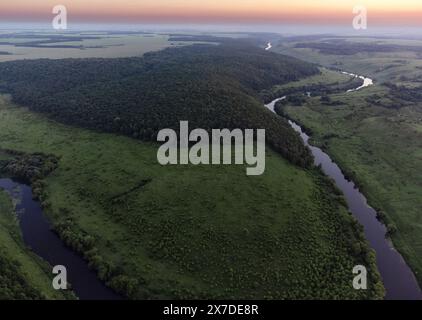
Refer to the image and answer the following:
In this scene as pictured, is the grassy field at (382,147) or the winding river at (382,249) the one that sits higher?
the grassy field at (382,147)

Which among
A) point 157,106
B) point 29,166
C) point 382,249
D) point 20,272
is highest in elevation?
point 157,106

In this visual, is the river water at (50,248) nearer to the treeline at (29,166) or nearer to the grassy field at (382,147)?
the treeline at (29,166)

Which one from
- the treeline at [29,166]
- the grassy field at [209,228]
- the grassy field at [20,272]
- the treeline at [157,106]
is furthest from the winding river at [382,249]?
the treeline at [29,166]

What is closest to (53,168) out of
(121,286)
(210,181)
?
(210,181)

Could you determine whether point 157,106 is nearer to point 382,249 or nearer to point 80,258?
point 80,258

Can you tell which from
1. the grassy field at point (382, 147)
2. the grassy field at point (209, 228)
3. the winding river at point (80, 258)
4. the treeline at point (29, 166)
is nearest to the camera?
the grassy field at point (209, 228)

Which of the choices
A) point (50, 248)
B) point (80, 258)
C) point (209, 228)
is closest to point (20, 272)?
point (50, 248)

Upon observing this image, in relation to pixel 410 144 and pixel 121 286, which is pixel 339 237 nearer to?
pixel 121 286
